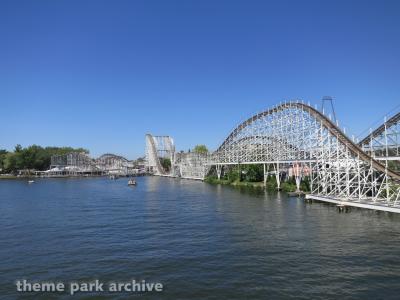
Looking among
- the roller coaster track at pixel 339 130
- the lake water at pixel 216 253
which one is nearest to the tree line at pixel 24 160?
the roller coaster track at pixel 339 130

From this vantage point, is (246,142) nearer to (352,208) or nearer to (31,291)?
(352,208)

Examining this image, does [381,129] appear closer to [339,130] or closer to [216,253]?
[339,130]

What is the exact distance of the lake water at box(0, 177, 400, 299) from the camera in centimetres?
1962

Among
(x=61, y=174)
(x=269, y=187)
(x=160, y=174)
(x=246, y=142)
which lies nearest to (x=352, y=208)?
(x=269, y=187)

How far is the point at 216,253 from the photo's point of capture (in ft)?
85.6

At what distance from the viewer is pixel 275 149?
7675 centimetres

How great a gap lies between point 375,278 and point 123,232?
2084 cm

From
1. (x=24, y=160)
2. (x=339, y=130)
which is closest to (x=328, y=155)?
(x=339, y=130)

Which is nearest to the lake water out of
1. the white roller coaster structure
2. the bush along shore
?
the white roller coaster structure

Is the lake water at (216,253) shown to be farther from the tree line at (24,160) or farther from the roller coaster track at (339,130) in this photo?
the tree line at (24,160)

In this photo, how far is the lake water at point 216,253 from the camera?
19625 millimetres

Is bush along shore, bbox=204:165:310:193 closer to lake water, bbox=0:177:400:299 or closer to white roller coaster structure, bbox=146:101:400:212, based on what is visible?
white roller coaster structure, bbox=146:101:400:212

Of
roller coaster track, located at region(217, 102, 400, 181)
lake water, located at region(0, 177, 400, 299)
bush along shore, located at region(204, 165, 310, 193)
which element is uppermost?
roller coaster track, located at region(217, 102, 400, 181)

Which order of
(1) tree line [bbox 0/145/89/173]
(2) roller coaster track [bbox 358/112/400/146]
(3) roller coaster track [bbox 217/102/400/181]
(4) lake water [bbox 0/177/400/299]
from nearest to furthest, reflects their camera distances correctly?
(4) lake water [bbox 0/177/400/299] < (3) roller coaster track [bbox 217/102/400/181] < (2) roller coaster track [bbox 358/112/400/146] < (1) tree line [bbox 0/145/89/173]
